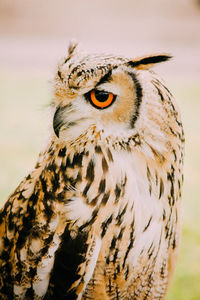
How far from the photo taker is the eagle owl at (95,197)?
925 mm

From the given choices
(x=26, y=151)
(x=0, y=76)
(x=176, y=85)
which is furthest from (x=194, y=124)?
(x=0, y=76)

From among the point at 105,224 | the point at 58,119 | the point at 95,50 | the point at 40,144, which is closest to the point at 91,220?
the point at 105,224

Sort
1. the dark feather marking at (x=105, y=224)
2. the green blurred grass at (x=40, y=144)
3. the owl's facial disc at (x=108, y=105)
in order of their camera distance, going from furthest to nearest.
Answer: the green blurred grass at (x=40, y=144)
the dark feather marking at (x=105, y=224)
the owl's facial disc at (x=108, y=105)

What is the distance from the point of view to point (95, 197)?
100cm

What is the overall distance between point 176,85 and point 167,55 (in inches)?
130

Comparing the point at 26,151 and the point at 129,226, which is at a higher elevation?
the point at 129,226

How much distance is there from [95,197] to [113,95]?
11.2 inches

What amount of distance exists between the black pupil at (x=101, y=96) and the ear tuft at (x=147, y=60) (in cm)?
10

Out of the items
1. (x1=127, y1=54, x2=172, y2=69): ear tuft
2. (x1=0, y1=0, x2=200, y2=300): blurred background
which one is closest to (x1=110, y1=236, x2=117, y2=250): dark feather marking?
(x1=127, y1=54, x2=172, y2=69): ear tuft

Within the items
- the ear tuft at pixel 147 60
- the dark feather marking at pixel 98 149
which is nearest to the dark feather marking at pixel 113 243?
the dark feather marking at pixel 98 149

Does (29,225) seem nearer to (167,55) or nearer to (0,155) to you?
(167,55)

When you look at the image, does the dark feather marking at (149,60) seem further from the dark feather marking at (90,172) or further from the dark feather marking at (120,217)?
the dark feather marking at (120,217)

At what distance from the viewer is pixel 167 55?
0.90m

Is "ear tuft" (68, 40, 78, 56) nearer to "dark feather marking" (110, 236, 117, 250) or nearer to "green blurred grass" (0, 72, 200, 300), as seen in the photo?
"green blurred grass" (0, 72, 200, 300)
